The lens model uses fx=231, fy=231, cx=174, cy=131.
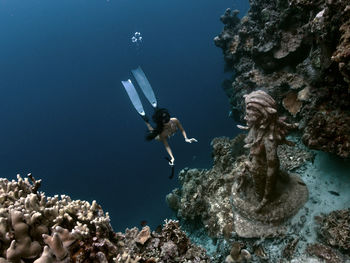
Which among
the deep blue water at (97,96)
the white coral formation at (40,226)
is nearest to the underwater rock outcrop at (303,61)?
the white coral formation at (40,226)

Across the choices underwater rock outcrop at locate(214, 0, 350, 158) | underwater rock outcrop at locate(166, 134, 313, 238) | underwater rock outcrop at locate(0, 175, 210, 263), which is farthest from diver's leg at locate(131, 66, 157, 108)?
underwater rock outcrop at locate(214, 0, 350, 158)

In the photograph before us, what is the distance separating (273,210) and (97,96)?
53.7m

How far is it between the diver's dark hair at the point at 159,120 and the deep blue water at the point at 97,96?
3392 cm

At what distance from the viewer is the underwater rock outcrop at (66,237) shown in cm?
273

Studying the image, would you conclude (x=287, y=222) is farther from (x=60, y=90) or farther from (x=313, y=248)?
(x=60, y=90)

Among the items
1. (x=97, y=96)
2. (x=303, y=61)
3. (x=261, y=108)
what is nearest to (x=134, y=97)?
(x=261, y=108)

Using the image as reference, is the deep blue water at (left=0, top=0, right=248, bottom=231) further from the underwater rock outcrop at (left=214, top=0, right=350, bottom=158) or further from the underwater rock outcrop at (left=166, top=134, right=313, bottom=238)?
the underwater rock outcrop at (left=166, top=134, right=313, bottom=238)

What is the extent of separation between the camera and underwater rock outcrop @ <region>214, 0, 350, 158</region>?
13.3ft

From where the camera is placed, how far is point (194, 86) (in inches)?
2365

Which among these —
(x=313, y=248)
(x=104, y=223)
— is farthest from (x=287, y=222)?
(x=104, y=223)

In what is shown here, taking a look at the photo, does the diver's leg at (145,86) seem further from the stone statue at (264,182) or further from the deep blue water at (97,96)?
the deep blue water at (97,96)

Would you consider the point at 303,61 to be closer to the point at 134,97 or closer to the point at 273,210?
the point at 273,210

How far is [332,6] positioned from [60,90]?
2195 inches

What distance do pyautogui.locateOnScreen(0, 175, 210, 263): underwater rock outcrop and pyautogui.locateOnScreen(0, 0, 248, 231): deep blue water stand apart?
3470 centimetres
